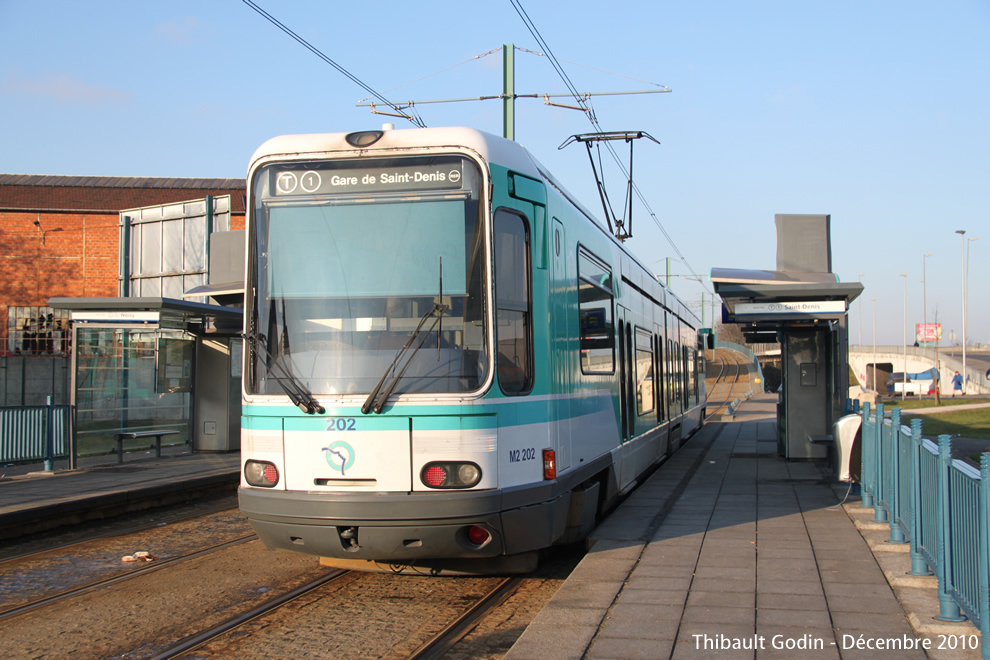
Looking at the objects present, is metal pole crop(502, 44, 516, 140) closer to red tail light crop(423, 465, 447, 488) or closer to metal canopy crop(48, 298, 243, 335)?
metal canopy crop(48, 298, 243, 335)

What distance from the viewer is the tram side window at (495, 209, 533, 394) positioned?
614 cm

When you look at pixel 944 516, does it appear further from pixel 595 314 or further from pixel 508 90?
pixel 508 90

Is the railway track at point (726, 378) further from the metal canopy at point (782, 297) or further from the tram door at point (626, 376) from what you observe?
the tram door at point (626, 376)

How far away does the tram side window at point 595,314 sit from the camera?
805 cm

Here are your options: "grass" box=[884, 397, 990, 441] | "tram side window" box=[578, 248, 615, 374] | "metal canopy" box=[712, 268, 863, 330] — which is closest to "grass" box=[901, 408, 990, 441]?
"grass" box=[884, 397, 990, 441]

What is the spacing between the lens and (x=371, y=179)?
247 inches

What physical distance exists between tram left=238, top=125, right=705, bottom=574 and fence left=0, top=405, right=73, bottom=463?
29.2ft

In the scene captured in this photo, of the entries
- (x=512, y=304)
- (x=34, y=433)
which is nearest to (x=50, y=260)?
(x=34, y=433)

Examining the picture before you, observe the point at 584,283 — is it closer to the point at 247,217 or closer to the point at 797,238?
the point at 247,217

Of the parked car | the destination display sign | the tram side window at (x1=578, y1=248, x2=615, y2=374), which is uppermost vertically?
the destination display sign

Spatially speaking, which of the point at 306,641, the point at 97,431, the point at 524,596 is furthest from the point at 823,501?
the point at 97,431

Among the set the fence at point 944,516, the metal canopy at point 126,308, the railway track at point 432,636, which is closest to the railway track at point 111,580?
the railway track at point 432,636

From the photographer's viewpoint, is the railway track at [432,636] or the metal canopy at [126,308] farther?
the metal canopy at [126,308]

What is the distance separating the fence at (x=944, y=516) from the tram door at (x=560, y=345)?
2523mm
